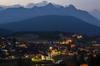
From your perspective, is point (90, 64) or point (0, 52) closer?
point (90, 64)

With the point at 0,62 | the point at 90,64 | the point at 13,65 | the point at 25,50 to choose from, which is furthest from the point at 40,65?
the point at 25,50

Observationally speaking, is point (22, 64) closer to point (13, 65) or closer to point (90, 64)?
point (13, 65)

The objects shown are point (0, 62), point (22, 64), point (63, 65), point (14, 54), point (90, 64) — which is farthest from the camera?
point (14, 54)

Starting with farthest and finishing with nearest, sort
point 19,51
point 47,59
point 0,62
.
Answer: point 19,51 < point 47,59 < point 0,62

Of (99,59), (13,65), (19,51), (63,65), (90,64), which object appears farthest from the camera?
(19,51)

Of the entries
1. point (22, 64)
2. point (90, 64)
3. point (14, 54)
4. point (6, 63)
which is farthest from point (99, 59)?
point (14, 54)

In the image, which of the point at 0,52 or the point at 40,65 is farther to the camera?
the point at 0,52

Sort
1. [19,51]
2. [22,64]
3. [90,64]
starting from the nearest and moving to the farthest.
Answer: [90,64] → [22,64] → [19,51]

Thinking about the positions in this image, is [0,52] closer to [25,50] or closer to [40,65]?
[25,50]

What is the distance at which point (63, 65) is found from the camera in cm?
9000

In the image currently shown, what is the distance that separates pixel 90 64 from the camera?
75000 mm

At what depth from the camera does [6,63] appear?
11250cm

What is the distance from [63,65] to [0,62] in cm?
4013

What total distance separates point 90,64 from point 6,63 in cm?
5264
